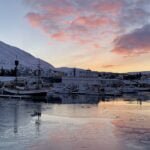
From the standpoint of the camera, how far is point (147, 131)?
28578 millimetres

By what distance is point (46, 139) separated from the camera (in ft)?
81.2

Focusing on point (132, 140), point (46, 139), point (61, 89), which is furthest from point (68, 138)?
point (61, 89)

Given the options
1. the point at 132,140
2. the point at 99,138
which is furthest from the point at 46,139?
the point at 132,140

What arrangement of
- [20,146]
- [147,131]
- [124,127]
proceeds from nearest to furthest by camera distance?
1. [20,146]
2. [147,131]
3. [124,127]

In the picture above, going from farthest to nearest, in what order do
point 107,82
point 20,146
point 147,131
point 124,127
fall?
point 107,82 < point 124,127 < point 147,131 < point 20,146

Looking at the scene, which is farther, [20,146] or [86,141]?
[86,141]

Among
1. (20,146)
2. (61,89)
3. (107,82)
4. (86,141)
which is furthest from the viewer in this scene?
(107,82)

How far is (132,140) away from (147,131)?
405 centimetres

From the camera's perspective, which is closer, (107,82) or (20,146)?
(20,146)

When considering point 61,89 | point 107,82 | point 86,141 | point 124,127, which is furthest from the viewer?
point 107,82

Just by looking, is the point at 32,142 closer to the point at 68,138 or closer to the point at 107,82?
the point at 68,138

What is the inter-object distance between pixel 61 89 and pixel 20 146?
97.2m

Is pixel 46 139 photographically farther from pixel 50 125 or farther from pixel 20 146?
pixel 50 125

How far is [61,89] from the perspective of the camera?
119438mm
